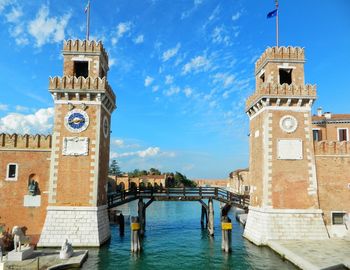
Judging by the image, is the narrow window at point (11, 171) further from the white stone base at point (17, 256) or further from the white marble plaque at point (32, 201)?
the white stone base at point (17, 256)

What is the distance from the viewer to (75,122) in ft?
78.7

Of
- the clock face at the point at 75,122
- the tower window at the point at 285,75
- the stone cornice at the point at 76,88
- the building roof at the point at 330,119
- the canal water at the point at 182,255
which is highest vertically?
the tower window at the point at 285,75

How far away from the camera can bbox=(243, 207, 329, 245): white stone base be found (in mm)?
22781

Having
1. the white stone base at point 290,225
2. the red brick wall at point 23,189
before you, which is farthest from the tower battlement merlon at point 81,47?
the white stone base at point 290,225

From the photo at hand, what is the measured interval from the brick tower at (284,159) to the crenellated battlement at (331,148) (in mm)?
720

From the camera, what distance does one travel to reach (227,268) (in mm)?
18484

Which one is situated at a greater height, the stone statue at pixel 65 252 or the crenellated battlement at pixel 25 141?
the crenellated battlement at pixel 25 141

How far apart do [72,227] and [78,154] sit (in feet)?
16.4

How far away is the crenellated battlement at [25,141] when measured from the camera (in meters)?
24.9

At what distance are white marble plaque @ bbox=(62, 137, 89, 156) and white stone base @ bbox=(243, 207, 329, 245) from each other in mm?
13395

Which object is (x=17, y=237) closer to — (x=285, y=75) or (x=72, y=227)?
(x=72, y=227)

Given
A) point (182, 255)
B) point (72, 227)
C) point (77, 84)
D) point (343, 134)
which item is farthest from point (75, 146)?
point (343, 134)

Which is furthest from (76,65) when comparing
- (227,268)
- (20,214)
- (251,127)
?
(227,268)

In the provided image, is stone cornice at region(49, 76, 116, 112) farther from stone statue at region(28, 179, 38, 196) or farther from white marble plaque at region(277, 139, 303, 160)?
white marble plaque at region(277, 139, 303, 160)
